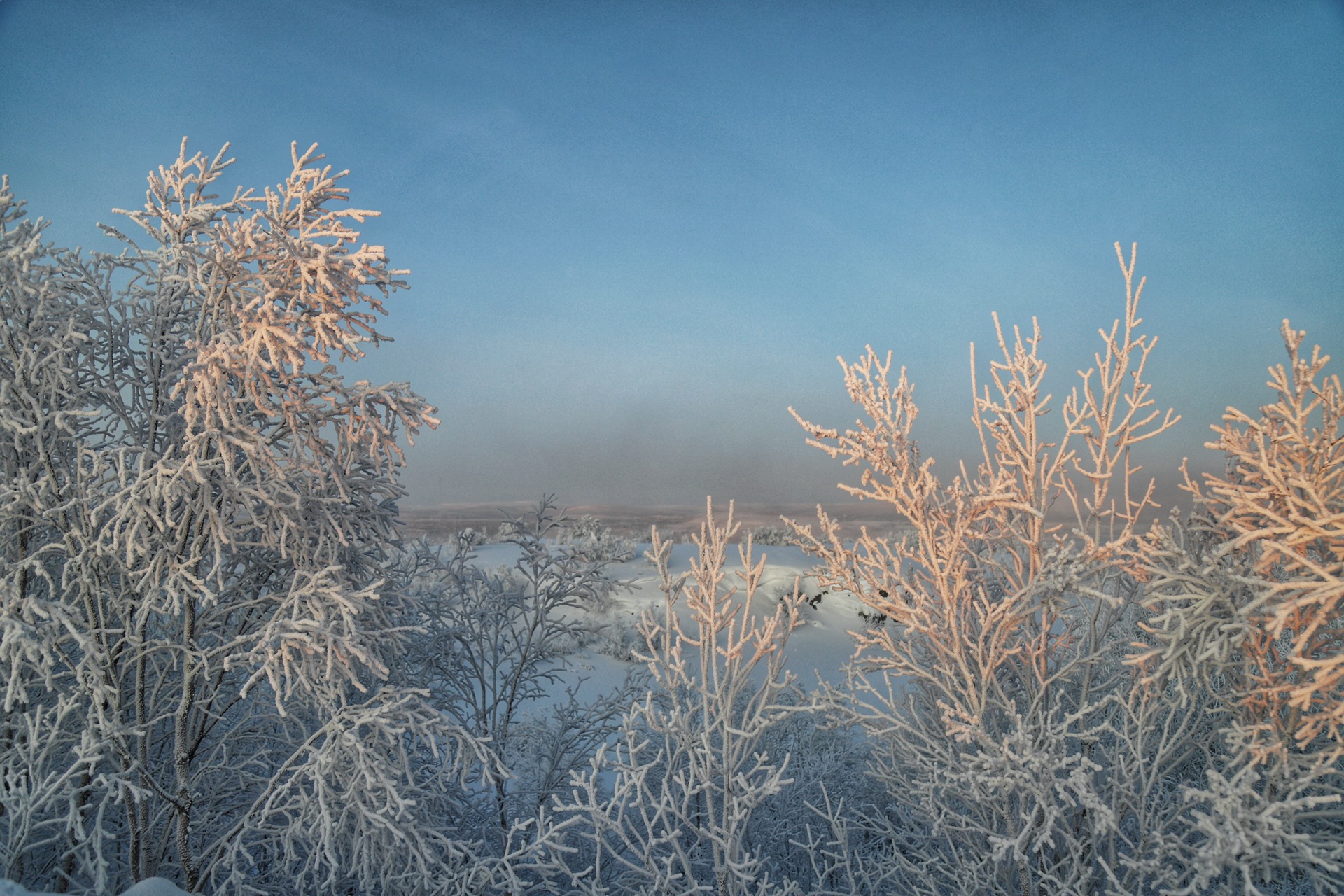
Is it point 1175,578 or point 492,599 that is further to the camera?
point 492,599

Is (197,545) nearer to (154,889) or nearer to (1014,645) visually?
(154,889)

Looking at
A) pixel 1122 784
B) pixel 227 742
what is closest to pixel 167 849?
pixel 227 742

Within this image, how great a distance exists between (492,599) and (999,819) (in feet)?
13.2

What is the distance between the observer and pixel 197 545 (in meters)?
3.76

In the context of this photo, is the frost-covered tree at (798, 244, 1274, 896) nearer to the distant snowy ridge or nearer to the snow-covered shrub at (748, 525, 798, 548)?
the distant snowy ridge

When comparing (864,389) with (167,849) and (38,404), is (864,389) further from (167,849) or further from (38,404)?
(167,849)

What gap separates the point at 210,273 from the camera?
3.87 metres

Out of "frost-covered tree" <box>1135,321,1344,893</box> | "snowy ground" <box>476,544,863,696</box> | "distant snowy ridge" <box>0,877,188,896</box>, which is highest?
"frost-covered tree" <box>1135,321,1344,893</box>

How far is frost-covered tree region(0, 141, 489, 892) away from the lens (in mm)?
3525

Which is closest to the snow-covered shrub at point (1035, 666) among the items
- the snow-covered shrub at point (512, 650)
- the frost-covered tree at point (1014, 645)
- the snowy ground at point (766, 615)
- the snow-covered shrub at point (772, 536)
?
the frost-covered tree at point (1014, 645)

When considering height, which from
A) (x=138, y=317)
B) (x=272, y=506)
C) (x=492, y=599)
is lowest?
(x=492, y=599)

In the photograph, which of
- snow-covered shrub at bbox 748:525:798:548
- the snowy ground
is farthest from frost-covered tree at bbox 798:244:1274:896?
snow-covered shrub at bbox 748:525:798:548

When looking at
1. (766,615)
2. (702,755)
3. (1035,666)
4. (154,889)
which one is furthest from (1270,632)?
(766,615)

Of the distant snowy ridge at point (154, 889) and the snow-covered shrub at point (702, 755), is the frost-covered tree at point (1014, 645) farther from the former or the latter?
the distant snowy ridge at point (154, 889)
